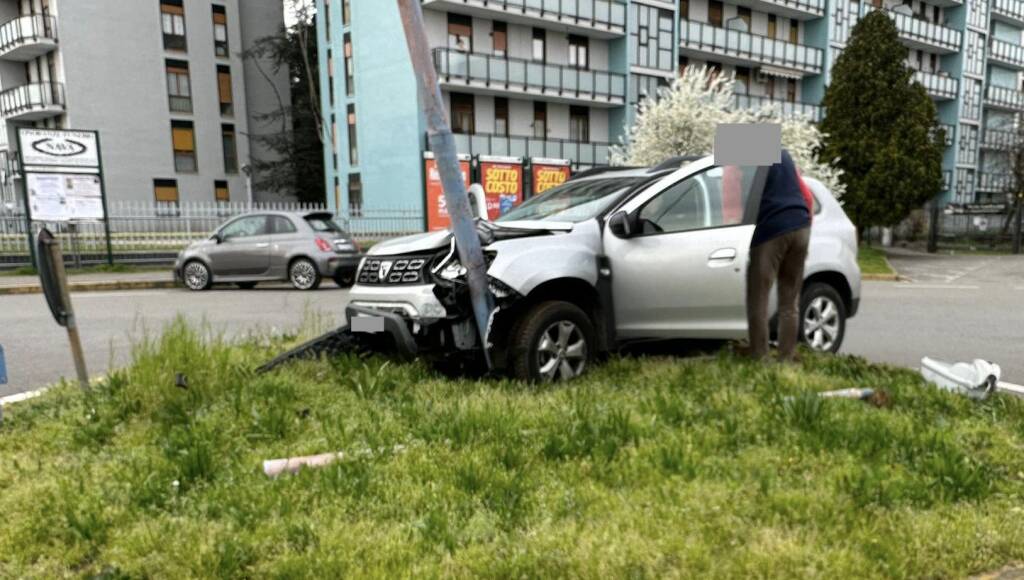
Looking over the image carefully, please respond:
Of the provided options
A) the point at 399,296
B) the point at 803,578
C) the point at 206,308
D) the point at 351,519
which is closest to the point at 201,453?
the point at 351,519

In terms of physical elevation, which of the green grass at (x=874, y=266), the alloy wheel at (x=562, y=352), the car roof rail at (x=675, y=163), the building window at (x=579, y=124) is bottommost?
the green grass at (x=874, y=266)

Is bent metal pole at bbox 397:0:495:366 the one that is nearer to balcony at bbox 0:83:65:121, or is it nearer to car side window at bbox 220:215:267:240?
car side window at bbox 220:215:267:240

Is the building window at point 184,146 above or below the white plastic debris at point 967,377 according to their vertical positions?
above

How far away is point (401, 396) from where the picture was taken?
430cm

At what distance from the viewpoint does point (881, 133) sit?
24.3 m

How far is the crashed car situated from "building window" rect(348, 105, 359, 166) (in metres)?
25.5

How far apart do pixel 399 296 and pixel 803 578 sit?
3.10m

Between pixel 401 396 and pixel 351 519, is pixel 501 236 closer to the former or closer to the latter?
pixel 401 396

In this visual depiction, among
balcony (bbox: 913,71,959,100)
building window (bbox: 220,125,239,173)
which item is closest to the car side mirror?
building window (bbox: 220,125,239,173)

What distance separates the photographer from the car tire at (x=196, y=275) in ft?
44.4

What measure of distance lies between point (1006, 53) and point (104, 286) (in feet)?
180

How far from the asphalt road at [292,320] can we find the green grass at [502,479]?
1.60 metres

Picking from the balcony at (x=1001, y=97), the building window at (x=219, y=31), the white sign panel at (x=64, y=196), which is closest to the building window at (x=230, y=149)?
the building window at (x=219, y=31)

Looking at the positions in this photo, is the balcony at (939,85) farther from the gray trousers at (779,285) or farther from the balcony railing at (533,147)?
the gray trousers at (779,285)
